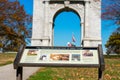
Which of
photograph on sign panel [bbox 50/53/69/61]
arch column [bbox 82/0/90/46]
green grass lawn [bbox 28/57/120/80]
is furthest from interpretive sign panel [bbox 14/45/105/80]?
arch column [bbox 82/0/90/46]

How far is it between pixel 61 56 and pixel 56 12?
33.4m

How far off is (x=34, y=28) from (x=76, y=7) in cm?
583

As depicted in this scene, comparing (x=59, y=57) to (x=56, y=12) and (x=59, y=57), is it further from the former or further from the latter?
(x=56, y=12)

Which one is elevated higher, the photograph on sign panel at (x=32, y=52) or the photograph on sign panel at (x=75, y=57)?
the photograph on sign panel at (x=32, y=52)

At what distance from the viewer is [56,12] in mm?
41656

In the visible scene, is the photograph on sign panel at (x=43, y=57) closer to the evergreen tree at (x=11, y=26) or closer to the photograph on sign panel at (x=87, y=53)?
the photograph on sign panel at (x=87, y=53)

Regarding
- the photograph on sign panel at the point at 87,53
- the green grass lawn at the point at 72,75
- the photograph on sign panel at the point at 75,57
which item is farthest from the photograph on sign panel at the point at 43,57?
the green grass lawn at the point at 72,75

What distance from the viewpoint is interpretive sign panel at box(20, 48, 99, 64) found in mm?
8328

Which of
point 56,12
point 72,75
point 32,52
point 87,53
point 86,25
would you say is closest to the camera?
point 87,53

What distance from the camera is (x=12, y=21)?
45.0m

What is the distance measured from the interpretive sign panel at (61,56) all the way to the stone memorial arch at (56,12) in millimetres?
31752

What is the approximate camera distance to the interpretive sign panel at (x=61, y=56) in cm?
833

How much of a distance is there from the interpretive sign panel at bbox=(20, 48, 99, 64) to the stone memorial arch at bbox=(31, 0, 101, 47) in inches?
1250

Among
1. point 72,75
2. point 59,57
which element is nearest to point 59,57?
point 59,57
